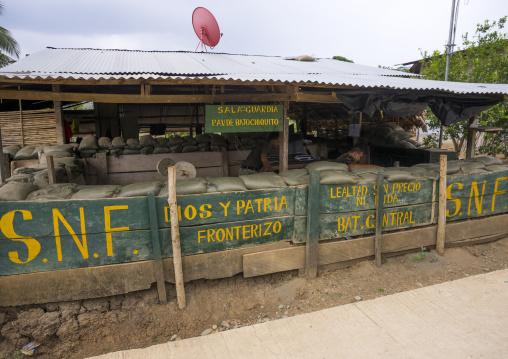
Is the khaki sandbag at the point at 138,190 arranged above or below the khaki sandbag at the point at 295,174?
below

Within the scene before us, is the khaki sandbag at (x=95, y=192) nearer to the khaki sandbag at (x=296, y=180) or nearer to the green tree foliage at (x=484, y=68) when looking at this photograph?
the khaki sandbag at (x=296, y=180)

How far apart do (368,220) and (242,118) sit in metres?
2.20

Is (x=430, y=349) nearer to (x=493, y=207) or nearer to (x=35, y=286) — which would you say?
(x=493, y=207)

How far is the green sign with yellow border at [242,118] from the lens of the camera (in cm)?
433

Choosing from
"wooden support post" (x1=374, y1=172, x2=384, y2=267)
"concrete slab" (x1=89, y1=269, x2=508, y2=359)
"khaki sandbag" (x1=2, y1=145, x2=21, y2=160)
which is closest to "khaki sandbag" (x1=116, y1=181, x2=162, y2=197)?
"concrete slab" (x1=89, y1=269, x2=508, y2=359)

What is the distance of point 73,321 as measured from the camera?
127 inches

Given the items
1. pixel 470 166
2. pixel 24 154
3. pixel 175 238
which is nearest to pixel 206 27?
pixel 24 154

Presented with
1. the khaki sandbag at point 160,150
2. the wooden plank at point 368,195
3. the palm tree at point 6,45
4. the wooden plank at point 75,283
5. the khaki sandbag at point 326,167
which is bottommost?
the wooden plank at point 75,283

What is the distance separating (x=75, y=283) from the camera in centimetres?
317

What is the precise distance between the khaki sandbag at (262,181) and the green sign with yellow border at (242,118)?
0.98 metres

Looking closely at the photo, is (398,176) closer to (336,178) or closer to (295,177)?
(336,178)

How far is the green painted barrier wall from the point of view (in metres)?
3.00

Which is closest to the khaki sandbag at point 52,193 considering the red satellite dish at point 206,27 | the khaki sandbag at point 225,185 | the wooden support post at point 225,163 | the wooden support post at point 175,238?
the wooden support post at point 175,238

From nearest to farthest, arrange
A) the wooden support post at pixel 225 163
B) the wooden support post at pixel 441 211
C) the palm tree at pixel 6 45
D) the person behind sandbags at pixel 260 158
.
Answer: the wooden support post at pixel 441 211
the person behind sandbags at pixel 260 158
the wooden support post at pixel 225 163
the palm tree at pixel 6 45
